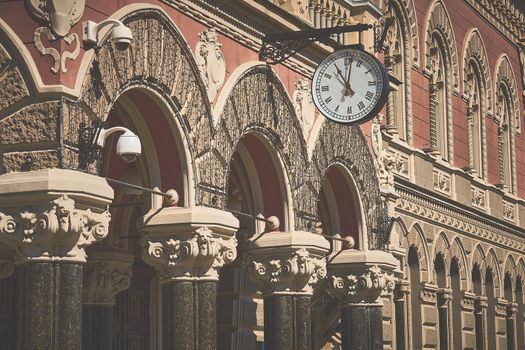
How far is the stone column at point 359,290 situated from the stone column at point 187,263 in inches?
237

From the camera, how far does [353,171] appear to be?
22844 mm

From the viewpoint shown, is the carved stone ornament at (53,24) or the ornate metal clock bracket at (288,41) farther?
the ornate metal clock bracket at (288,41)

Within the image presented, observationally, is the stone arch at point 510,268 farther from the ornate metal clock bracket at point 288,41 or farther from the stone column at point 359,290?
the ornate metal clock bracket at point 288,41

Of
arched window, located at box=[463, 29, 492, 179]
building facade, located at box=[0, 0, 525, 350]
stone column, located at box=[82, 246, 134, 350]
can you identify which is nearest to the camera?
building facade, located at box=[0, 0, 525, 350]

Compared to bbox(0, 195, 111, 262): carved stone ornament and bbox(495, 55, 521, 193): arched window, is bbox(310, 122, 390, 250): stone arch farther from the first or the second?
bbox(495, 55, 521, 193): arched window

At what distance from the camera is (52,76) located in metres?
14.6

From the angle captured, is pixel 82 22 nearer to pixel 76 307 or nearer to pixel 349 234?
pixel 76 307

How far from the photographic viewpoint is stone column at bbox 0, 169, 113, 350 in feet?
46.8

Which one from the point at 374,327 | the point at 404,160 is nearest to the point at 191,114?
the point at 374,327

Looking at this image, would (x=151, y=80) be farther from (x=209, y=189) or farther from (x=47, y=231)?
(x=47, y=231)

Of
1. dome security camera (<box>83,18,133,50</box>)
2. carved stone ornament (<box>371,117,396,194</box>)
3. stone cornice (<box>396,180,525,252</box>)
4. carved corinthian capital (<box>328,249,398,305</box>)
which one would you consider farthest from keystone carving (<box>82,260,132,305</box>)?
stone cornice (<box>396,180,525,252</box>)

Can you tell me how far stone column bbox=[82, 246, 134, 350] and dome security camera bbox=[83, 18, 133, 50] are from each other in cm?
515

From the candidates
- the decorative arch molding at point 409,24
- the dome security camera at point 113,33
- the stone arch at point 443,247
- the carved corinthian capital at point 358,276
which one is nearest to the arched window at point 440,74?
the decorative arch molding at point 409,24

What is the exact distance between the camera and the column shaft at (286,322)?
2005 centimetres
